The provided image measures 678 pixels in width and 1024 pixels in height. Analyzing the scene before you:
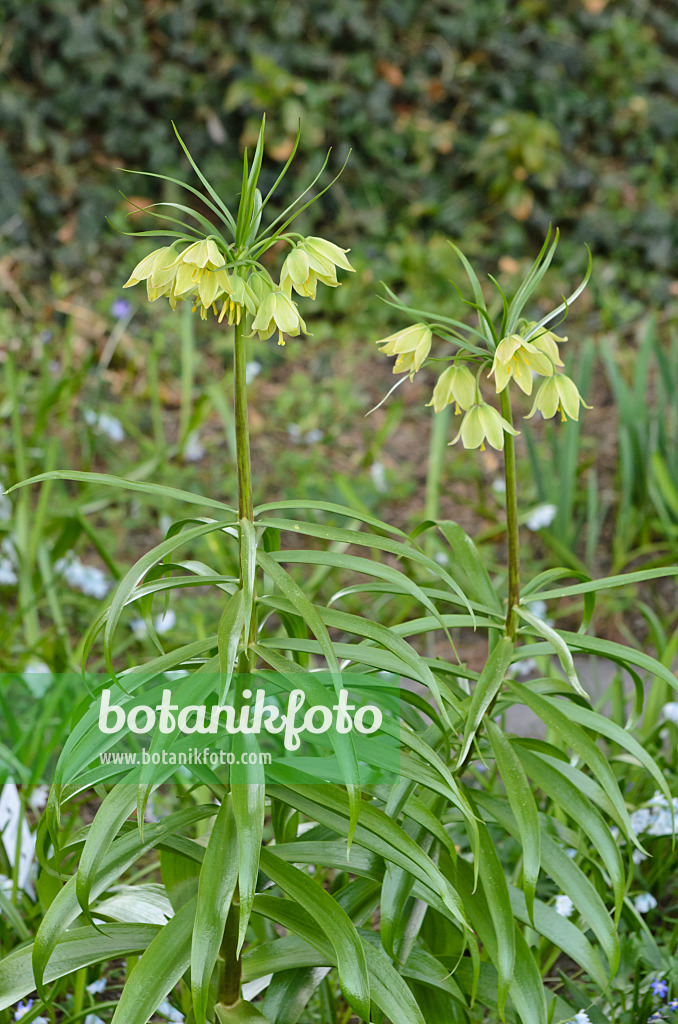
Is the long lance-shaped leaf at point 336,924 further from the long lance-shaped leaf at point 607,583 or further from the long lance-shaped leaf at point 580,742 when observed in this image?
the long lance-shaped leaf at point 607,583

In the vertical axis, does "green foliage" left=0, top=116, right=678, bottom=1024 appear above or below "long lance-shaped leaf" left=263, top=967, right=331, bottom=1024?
above

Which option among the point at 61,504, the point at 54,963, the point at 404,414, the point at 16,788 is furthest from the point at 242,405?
the point at 404,414

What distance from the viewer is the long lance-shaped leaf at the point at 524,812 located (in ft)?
3.55

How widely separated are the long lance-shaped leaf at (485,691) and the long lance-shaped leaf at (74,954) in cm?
44

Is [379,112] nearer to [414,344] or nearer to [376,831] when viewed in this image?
[414,344]

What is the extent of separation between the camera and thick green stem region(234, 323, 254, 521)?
1012 mm

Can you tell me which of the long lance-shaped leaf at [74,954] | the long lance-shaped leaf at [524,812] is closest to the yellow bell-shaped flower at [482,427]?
the long lance-shaped leaf at [524,812]

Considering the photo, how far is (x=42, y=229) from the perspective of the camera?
4094 millimetres

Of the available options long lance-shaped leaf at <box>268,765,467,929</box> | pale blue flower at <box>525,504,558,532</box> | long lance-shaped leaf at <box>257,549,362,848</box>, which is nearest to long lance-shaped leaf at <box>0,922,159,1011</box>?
long lance-shaped leaf at <box>268,765,467,929</box>

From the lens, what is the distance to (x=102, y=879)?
3.61ft

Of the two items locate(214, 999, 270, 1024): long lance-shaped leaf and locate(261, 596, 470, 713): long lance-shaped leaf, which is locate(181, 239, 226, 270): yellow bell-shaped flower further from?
locate(214, 999, 270, 1024): long lance-shaped leaf

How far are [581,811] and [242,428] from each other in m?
0.60

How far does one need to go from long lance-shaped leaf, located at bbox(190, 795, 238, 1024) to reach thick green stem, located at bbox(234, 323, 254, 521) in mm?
362

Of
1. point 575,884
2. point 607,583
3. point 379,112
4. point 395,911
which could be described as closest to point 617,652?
point 607,583
